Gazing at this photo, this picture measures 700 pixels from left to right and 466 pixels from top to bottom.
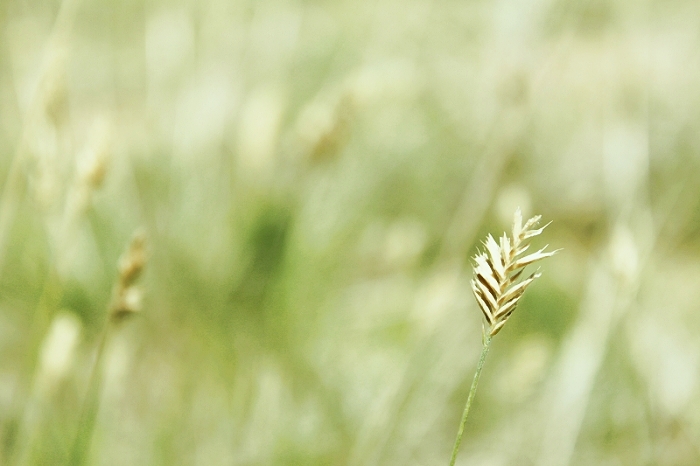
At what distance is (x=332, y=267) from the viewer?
115 cm

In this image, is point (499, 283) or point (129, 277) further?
point (129, 277)

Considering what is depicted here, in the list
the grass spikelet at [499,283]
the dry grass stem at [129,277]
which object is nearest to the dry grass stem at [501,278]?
the grass spikelet at [499,283]

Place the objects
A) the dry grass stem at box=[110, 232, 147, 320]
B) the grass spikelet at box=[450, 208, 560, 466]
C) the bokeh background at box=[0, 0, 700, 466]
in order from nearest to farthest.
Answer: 1. the grass spikelet at box=[450, 208, 560, 466]
2. the dry grass stem at box=[110, 232, 147, 320]
3. the bokeh background at box=[0, 0, 700, 466]

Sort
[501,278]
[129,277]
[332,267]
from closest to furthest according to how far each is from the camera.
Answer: [501,278], [129,277], [332,267]

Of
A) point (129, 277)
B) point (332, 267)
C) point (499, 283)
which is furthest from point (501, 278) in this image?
point (332, 267)

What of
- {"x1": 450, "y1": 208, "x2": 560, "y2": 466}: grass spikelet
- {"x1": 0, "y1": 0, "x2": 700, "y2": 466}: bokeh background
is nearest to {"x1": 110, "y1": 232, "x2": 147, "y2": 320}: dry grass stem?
{"x1": 0, "y1": 0, "x2": 700, "y2": 466}: bokeh background

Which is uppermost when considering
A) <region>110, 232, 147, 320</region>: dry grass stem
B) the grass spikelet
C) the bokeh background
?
the bokeh background

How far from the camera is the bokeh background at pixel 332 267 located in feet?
2.26

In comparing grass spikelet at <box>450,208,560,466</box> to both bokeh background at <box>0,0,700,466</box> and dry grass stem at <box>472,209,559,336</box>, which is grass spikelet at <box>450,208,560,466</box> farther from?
bokeh background at <box>0,0,700,466</box>

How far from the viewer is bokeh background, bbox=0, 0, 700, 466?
2.26 ft

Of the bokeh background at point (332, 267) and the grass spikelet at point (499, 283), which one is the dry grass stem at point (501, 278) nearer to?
the grass spikelet at point (499, 283)

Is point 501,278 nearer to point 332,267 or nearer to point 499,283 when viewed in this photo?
point 499,283

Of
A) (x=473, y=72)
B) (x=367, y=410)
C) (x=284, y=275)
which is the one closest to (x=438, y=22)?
(x=473, y=72)

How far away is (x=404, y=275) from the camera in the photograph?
3.63 feet
